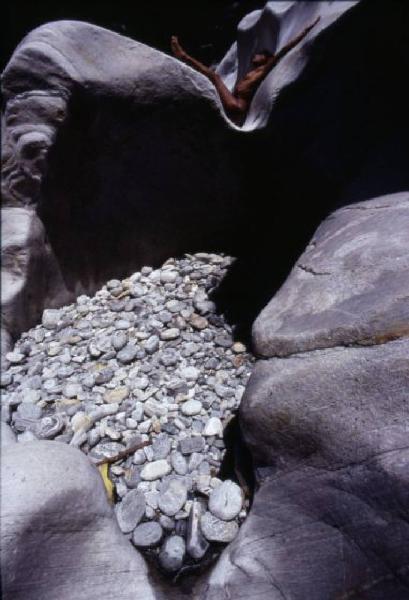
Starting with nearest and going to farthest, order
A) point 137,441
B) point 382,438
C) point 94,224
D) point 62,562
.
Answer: point 382,438 → point 62,562 → point 137,441 → point 94,224

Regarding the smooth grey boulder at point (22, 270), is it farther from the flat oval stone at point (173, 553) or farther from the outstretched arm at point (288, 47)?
the outstretched arm at point (288, 47)

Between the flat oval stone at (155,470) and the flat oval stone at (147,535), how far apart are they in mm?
141

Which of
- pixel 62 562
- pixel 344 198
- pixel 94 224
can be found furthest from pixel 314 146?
pixel 62 562

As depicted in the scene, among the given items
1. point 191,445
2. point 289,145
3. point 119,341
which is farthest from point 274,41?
point 191,445

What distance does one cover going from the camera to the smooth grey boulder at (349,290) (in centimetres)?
105

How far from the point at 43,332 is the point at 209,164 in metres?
1.07

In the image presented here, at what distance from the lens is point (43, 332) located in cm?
188

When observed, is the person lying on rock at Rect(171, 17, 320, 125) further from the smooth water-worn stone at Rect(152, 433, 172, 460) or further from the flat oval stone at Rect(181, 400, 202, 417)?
the smooth water-worn stone at Rect(152, 433, 172, 460)

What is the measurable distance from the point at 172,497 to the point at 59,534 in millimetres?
393

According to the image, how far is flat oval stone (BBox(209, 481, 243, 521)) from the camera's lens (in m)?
1.31

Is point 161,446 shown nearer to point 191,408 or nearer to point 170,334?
point 191,408

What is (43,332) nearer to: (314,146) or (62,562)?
(62,562)

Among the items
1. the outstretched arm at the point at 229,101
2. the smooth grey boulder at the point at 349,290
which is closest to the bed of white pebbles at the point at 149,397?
the smooth grey boulder at the point at 349,290

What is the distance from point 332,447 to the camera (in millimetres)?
993
